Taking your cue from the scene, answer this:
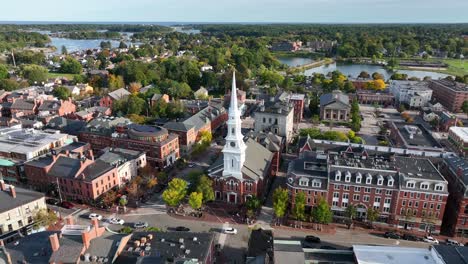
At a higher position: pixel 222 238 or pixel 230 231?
pixel 230 231

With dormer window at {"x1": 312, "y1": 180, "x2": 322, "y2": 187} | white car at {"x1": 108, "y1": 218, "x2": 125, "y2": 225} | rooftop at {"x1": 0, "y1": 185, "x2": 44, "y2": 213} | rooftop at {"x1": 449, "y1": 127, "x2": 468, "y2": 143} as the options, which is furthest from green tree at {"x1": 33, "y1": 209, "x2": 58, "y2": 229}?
rooftop at {"x1": 449, "y1": 127, "x2": 468, "y2": 143}

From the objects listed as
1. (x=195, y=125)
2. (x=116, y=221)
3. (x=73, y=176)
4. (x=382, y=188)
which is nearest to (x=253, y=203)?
(x=382, y=188)

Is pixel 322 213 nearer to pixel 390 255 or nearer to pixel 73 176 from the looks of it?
pixel 390 255

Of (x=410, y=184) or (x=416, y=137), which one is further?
(x=416, y=137)

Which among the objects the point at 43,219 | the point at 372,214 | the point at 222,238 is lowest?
the point at 222,238

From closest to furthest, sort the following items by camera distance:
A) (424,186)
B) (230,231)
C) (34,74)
A: 1. (424,186)
2. (230,231)
3. (34,74)

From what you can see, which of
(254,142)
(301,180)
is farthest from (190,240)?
(254,142)

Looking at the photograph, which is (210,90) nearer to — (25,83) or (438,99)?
(25,83)
